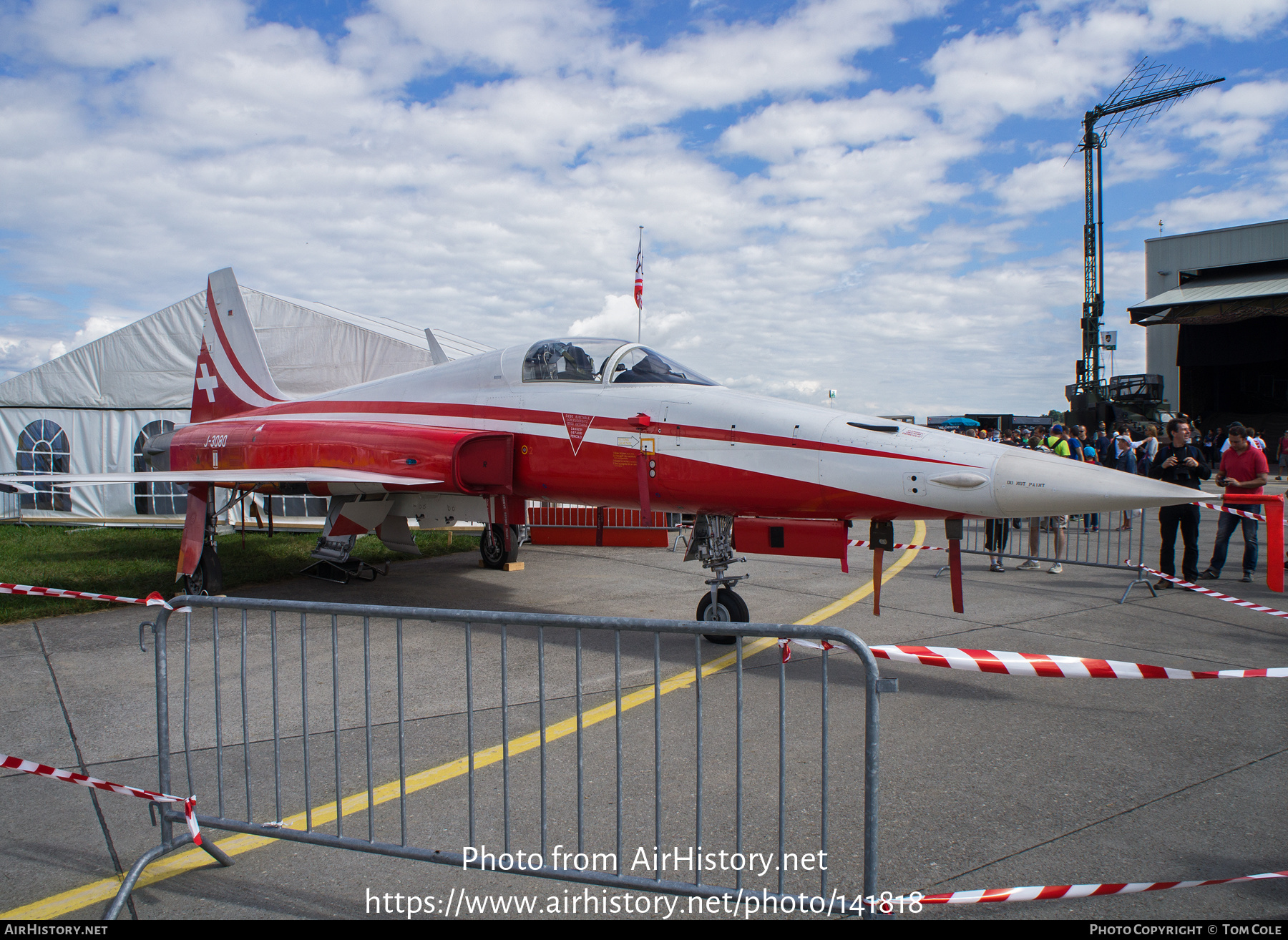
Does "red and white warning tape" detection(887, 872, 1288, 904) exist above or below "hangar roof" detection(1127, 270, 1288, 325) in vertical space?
below

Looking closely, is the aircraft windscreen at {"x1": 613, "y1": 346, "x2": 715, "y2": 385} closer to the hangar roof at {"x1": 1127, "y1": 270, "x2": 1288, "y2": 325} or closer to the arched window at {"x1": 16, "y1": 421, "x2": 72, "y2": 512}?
the arched window at {"x1": 16, "y1": 421, "x2": 72, "y2": 512}

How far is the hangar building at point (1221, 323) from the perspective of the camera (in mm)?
31391

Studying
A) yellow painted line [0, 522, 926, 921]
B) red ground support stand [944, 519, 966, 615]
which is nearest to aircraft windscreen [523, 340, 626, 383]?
yellow painted line [0, 522, 926, 921]

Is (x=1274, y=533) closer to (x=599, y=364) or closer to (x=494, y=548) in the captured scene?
(x=599, y=364)

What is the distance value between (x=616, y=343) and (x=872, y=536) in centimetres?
273

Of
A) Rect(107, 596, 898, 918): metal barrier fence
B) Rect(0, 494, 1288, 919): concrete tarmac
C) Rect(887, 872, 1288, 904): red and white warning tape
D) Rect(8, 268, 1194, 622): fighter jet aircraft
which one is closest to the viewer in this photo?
Rect(887, 872, 1288, 904): red and white warning tape

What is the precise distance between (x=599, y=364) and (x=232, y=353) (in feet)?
24.4

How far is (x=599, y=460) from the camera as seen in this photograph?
20.9ft

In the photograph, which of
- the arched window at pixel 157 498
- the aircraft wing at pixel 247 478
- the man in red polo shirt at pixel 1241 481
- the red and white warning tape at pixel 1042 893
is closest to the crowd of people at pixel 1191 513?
the man in red polo shirt at pixel 1241 481

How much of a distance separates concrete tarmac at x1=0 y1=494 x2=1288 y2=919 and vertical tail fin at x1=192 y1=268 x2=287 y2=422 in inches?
193

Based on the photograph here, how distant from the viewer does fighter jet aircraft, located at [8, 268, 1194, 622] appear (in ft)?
16.1

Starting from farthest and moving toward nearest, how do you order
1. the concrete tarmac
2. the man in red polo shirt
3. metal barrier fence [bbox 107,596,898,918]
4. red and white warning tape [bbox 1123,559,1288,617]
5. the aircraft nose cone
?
the man in red polo shirt < red and white warning tape [bbox 1123,559,1288,617] < the aircraft nose cone < the concrete tarmac < metal barrier fence [bbox 107,596,898,918]

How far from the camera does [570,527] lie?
1311cm

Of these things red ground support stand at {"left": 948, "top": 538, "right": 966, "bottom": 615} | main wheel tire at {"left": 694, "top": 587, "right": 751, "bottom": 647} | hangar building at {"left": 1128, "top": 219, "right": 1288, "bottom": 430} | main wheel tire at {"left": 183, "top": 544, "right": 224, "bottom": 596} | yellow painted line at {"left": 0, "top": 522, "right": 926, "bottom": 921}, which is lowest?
yellow painted line at {"left": 0, "top": 522, "right": 926, "bottom": 921}
